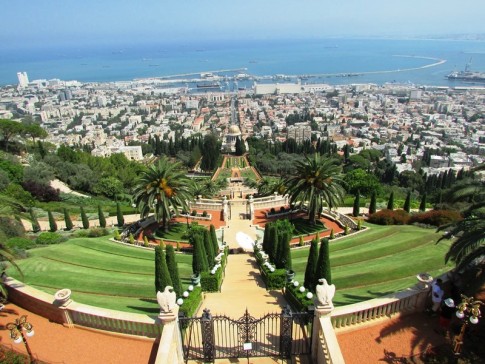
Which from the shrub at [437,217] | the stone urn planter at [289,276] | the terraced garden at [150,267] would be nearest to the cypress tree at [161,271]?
the terraced garden at [150,267]

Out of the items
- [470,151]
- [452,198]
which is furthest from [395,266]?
[470,151]

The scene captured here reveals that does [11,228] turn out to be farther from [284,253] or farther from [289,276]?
[289,276]

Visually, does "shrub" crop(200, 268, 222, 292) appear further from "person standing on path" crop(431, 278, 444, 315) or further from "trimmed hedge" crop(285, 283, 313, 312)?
"person standing on path" crop(431, 278, 444, 315)

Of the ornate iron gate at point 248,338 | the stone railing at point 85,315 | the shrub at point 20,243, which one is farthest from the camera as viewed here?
the shrub at point 20,243

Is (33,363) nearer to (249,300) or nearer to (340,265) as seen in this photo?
(249,300)

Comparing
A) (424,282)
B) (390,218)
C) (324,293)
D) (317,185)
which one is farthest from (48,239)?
(390,218)

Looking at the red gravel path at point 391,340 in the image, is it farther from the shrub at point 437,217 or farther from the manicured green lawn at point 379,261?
the shrub at point 437,217
